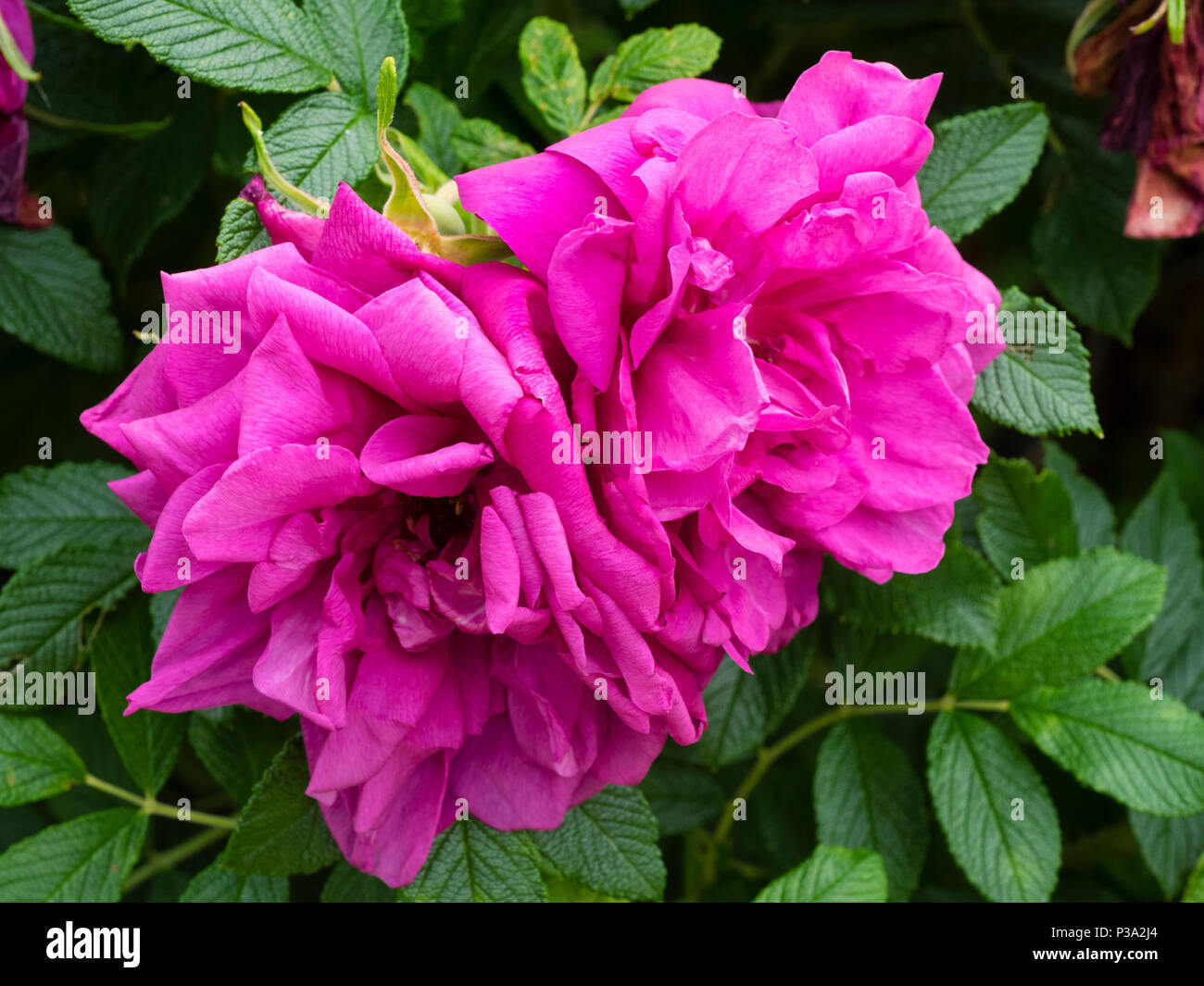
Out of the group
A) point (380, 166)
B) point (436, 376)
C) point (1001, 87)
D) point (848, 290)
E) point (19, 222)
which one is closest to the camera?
point (436, 376)

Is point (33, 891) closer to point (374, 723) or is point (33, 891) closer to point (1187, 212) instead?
point (374, 723)

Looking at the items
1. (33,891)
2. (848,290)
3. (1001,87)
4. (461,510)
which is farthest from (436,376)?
(1001,87)

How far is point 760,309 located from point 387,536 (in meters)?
0.31

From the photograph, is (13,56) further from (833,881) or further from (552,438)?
(833,881)

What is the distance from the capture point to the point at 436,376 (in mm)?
622

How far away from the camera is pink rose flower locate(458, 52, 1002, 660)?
0.64 metres

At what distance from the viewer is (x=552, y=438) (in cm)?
61

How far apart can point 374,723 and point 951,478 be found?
1.48 feet

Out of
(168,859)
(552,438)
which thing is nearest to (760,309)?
(552,438)

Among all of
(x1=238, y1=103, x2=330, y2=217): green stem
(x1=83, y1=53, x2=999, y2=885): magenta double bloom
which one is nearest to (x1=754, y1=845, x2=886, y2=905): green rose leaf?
(x1=83, y1=53, x2=999, y2=885): magenta double bloom

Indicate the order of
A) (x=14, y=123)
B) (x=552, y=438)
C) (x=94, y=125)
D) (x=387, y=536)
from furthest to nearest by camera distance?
(x=94, y=125) → (x=14, y=123) → (x=387, y=536) → (x=552, y=438)

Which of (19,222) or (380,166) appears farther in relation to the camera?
(19,222)

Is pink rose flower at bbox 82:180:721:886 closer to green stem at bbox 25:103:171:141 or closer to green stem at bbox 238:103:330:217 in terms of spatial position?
green stem at bbox 238:103:330:217

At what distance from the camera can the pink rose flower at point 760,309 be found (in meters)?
0.64
